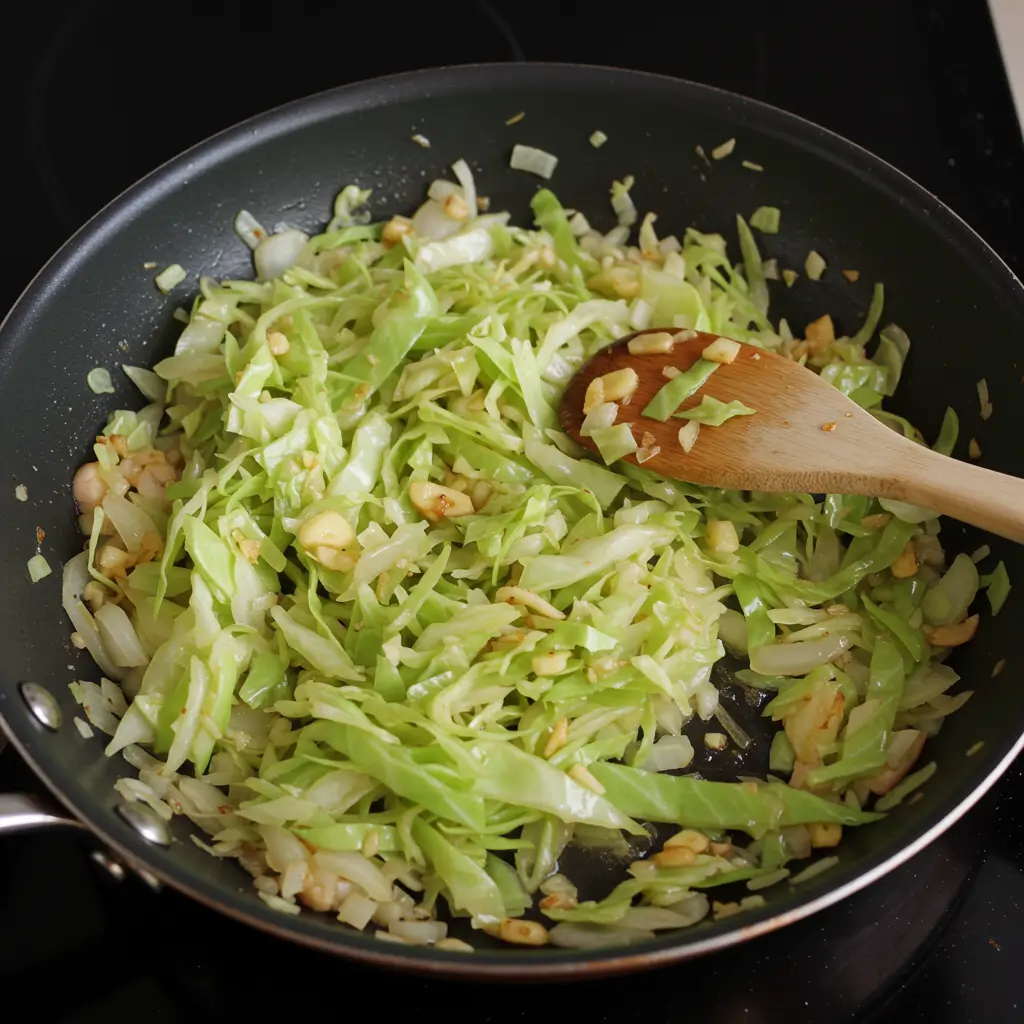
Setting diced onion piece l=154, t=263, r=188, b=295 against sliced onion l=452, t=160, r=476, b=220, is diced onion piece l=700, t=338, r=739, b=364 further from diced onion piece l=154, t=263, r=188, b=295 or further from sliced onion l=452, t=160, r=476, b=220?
diced onion piece l=154, t=263, r=188, b=295

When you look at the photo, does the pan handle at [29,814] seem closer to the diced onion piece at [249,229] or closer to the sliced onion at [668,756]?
the sliced onion at [668,756]

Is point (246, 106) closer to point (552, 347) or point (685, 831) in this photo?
point (552, 347)

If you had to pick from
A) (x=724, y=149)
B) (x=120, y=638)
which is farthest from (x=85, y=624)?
(x=724, y=149)

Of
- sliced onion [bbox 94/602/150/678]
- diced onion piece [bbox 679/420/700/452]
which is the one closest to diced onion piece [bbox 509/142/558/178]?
diced onion piece [bbox 679/420/700/452]

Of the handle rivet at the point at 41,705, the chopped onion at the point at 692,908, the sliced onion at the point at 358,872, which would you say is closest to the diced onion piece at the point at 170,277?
the handle rivet at the point at 41,705

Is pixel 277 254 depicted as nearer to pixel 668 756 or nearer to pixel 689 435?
pixel 689 435

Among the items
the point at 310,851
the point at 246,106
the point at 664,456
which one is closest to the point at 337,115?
the point at 246,106
